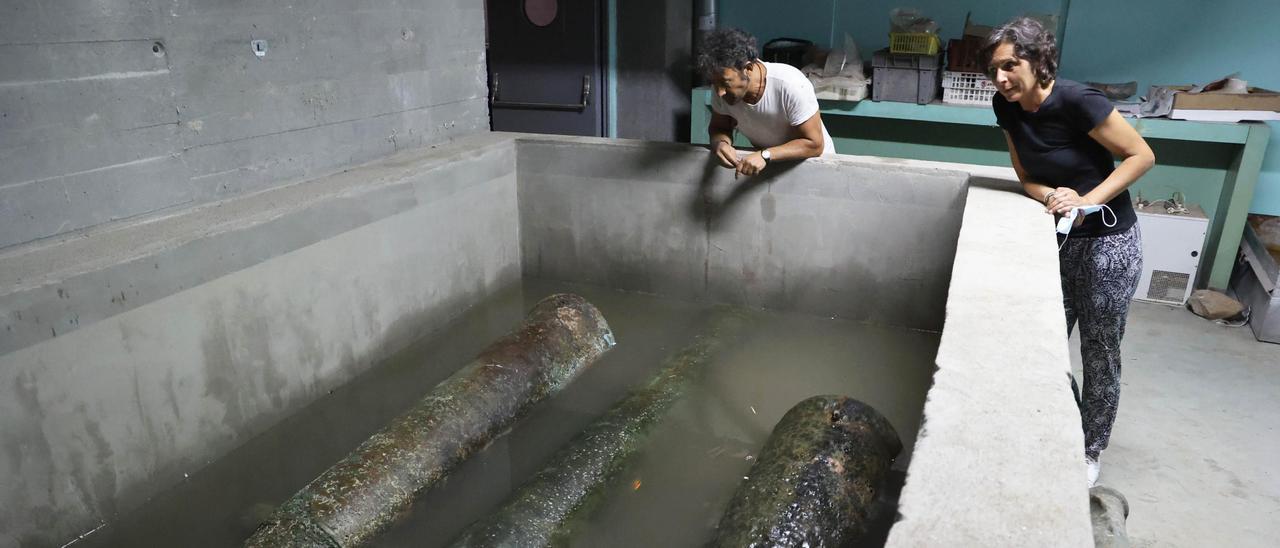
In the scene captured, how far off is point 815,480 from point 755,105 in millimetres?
1804

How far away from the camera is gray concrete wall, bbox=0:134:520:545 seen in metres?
2.31

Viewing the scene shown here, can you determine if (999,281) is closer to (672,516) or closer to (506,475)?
(672,516)

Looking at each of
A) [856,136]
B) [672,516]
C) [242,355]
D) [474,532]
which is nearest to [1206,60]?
[856,136]

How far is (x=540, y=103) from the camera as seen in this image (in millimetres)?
6375

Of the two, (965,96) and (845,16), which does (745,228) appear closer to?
(965,96)

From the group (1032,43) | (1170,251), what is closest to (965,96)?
(1170,251)

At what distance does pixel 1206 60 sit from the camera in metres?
5.12

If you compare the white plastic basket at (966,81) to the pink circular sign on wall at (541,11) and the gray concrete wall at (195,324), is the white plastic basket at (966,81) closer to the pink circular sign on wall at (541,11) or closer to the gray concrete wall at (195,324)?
the pink circular sign on wall at (541,11)

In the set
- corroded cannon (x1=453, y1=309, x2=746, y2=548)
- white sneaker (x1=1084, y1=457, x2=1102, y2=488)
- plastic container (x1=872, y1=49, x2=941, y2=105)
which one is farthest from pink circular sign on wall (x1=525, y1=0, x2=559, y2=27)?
white sneaker (x1=1084, y1=457, x2=1102, y2=488)

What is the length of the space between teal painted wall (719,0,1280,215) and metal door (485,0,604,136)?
1824mm

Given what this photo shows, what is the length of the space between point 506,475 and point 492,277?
1692mm

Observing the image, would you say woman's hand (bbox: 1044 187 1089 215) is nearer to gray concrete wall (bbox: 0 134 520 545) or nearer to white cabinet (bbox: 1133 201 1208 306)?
white cabinet (bbox: 1133 201 1208 306)

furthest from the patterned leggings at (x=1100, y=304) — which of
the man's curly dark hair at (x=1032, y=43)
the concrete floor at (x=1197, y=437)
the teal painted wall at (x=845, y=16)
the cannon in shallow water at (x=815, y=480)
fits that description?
the teal painted wall at (x=845, y=16)

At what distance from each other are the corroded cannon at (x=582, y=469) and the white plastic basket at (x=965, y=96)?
9.64ft
